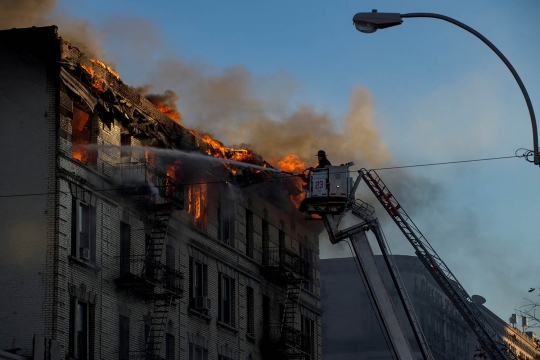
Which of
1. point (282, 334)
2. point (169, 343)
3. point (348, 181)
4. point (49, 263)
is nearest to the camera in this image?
point (49, 263)

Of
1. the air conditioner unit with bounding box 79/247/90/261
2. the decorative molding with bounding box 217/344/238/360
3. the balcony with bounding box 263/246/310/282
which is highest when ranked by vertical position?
the balcony with bounding box 263/246/310/282

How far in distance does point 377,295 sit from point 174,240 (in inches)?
355

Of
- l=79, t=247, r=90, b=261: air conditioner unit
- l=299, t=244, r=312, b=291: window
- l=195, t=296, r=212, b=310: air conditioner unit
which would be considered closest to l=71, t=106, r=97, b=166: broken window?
l=79, t=247, r=90, b=261: air conditioner unit

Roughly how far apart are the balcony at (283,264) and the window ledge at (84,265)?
1333 cm

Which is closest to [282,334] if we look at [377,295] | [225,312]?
[225,312]

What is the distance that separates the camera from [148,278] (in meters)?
35.6

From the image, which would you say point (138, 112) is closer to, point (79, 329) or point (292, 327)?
point (79, 329)

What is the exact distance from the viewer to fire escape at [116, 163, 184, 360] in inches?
1406

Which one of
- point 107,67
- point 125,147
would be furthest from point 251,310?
point 107,67

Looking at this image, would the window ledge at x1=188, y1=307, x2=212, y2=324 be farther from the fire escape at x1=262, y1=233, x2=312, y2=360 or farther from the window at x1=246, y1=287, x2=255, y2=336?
the fire escape at x1=262, y1=233, x2=312, y2=360

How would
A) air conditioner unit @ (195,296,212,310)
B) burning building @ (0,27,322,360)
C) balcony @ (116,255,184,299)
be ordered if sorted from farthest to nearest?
air conditioner unit @ (195,296,212,310) < balcony @ (116,255,184,299) < burning building @ (0,27,322,360)

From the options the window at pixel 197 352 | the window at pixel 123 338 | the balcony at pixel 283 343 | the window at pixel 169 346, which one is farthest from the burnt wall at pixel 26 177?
the balcony at pixel 283 343

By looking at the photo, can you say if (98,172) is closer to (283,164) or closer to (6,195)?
(6,195)

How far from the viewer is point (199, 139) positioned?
41.5 metres
